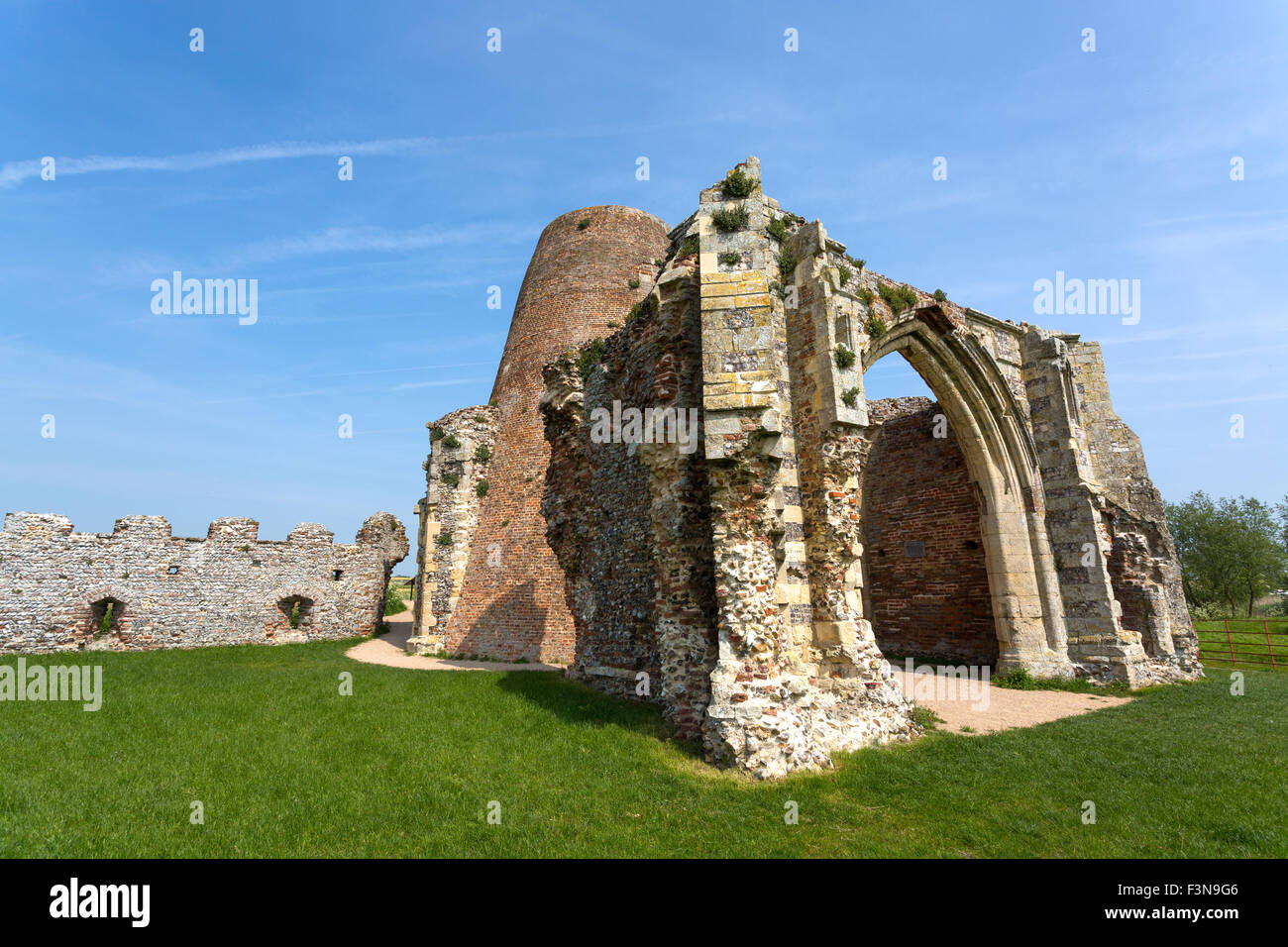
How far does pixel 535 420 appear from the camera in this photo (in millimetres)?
18203

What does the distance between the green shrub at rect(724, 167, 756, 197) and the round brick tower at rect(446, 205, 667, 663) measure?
26.6 ft

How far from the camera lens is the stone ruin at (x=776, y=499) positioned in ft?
22.2

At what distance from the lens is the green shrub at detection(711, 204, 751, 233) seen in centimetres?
742

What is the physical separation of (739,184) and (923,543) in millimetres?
10091

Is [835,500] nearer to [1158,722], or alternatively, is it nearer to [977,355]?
[1158,722]

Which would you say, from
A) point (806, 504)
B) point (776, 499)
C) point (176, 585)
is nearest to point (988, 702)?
point (806, 504)

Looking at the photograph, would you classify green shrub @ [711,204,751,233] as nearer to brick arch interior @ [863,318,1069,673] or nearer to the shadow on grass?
brick arch interior @ [863,318,1069,673]

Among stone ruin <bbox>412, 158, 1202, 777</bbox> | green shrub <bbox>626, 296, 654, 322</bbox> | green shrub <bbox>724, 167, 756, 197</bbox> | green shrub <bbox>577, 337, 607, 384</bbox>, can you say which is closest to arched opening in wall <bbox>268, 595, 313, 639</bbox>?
stone ruin <bbox>412, 158, 1202, 777</bbox>

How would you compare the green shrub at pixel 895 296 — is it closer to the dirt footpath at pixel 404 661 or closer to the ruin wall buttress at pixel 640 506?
the ruin wall buttress at pixel 640 506

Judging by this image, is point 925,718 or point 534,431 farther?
point 534,431

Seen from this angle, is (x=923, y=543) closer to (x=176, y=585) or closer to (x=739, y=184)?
(x=739, y=184)

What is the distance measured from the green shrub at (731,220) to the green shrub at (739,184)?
37cm

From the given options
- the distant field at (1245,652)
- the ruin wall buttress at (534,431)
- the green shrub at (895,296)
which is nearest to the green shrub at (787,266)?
the green shrub at (895,296)
